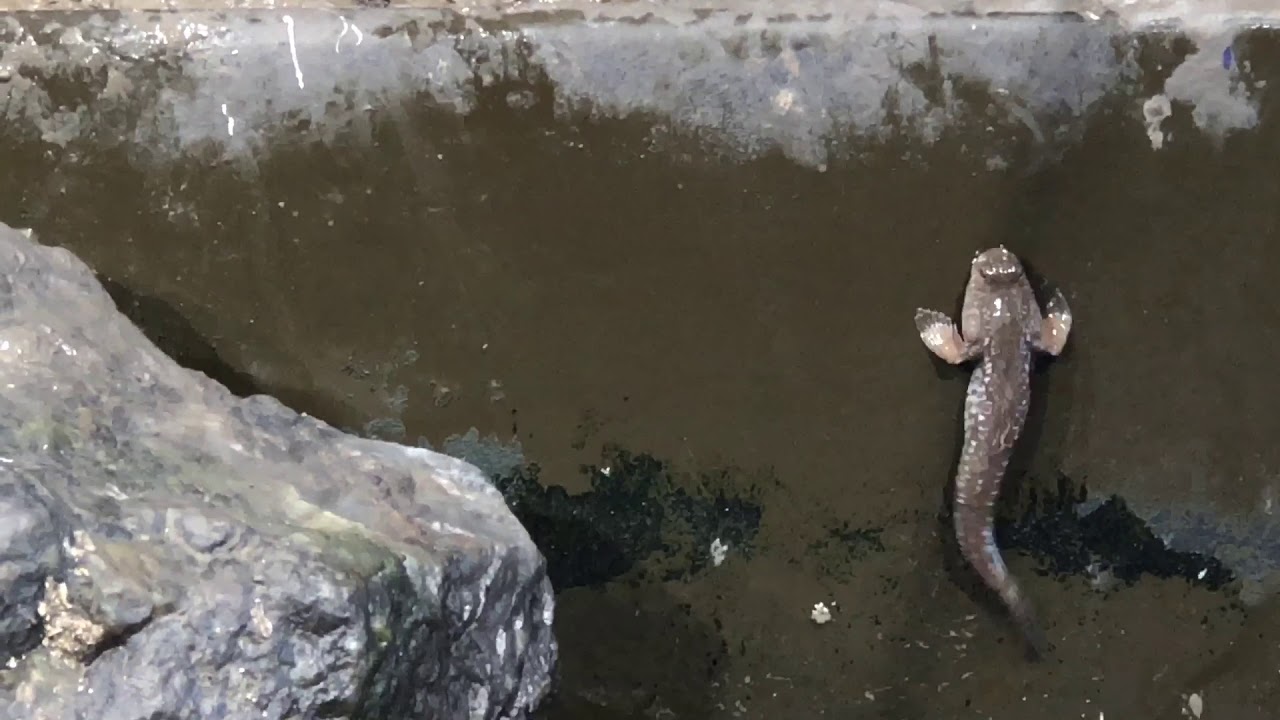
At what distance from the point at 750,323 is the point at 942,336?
53cm

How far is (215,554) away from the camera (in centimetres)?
148

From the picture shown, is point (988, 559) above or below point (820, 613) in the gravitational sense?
above

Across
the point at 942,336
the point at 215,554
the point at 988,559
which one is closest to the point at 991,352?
the point at 942,336

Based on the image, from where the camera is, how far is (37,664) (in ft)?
4.54

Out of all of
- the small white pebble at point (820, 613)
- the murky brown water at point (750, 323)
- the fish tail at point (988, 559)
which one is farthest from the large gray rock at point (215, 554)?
the fish tail at point (988, 559)

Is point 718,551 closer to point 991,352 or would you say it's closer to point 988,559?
point 988,559

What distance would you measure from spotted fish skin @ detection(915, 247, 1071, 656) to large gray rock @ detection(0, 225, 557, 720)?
1.32 m

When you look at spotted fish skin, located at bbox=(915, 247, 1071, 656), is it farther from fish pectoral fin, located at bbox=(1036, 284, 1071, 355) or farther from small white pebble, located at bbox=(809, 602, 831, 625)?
small white pebble, located at bbox=(809, 602, 831, 625)

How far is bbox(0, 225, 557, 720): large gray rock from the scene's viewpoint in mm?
1385

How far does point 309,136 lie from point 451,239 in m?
0.47

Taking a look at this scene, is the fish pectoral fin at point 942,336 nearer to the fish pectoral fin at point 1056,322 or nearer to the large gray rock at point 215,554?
the fish pectoral fin at point 1056,322

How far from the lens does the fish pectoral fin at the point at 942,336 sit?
2.66 m

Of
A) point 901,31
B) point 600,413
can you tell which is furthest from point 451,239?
point 901,31

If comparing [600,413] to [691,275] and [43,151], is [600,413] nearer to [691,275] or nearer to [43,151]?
[691,275]
